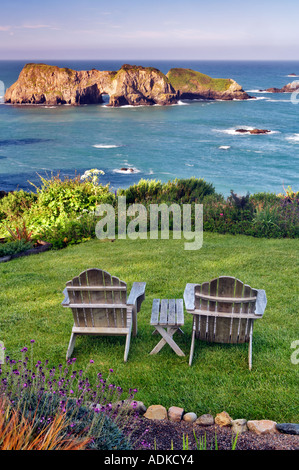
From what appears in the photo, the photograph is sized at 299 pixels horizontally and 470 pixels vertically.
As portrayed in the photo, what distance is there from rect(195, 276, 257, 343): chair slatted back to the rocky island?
4096 inches

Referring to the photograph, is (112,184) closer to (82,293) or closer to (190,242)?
(190,242)

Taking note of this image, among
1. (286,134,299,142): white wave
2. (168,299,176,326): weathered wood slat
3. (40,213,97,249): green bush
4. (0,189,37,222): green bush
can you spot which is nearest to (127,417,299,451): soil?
(168,299,176,326): weathered wood slat

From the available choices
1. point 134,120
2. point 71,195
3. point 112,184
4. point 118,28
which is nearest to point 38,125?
point 134,120

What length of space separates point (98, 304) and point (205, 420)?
1.74 m

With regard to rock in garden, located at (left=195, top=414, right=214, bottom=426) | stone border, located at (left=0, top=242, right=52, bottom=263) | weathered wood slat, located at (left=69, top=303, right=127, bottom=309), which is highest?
weathered wood slat, located at (left=69, top=303, right=127, bottom=309)

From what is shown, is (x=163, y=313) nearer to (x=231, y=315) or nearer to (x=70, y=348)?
(x=231, y=315)

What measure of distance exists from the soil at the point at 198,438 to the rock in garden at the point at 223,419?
0.04m

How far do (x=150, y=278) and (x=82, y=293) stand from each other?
9.38ft

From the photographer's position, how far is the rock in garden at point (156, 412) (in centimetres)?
358

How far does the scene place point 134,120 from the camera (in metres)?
87.9

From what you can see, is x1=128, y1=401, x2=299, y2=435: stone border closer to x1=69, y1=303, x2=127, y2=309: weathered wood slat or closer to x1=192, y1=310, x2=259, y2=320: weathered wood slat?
x1=192, y1=310, x2=259, y2=320: weathered wood slat

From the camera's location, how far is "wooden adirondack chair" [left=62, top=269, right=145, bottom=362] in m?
4.50

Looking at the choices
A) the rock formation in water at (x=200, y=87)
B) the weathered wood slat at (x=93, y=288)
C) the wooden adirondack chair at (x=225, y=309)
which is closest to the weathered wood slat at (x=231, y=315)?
the wooden adirondack chair at (x=225, y=309)

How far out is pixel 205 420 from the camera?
3.49 meters
